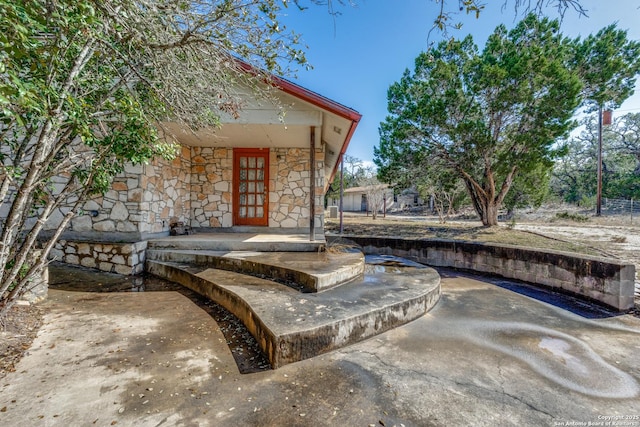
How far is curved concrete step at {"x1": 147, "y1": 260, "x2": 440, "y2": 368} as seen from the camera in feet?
8.48

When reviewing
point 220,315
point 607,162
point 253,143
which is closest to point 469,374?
point 220,315

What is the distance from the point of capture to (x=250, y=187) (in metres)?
7.93

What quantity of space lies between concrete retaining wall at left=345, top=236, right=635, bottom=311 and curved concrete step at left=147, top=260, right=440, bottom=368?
6.84 feet

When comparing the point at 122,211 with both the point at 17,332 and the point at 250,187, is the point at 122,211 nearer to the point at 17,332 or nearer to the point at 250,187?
the point at 250,187

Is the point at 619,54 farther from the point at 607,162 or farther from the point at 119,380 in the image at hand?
the point at 607,162

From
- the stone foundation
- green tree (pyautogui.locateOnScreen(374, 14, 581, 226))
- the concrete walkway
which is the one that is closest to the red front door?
the stone foundation

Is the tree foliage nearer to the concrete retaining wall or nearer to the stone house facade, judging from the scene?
the concrete retaining wall

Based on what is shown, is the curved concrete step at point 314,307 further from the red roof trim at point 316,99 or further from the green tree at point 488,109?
the green tree at point 488,109

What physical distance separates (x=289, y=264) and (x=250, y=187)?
12.8 feet

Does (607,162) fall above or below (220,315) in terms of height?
above

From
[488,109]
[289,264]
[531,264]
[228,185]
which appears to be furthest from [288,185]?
[488,109]

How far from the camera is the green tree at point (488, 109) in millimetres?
9352

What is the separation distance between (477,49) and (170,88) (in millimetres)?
12472

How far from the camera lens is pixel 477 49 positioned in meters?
11.7
